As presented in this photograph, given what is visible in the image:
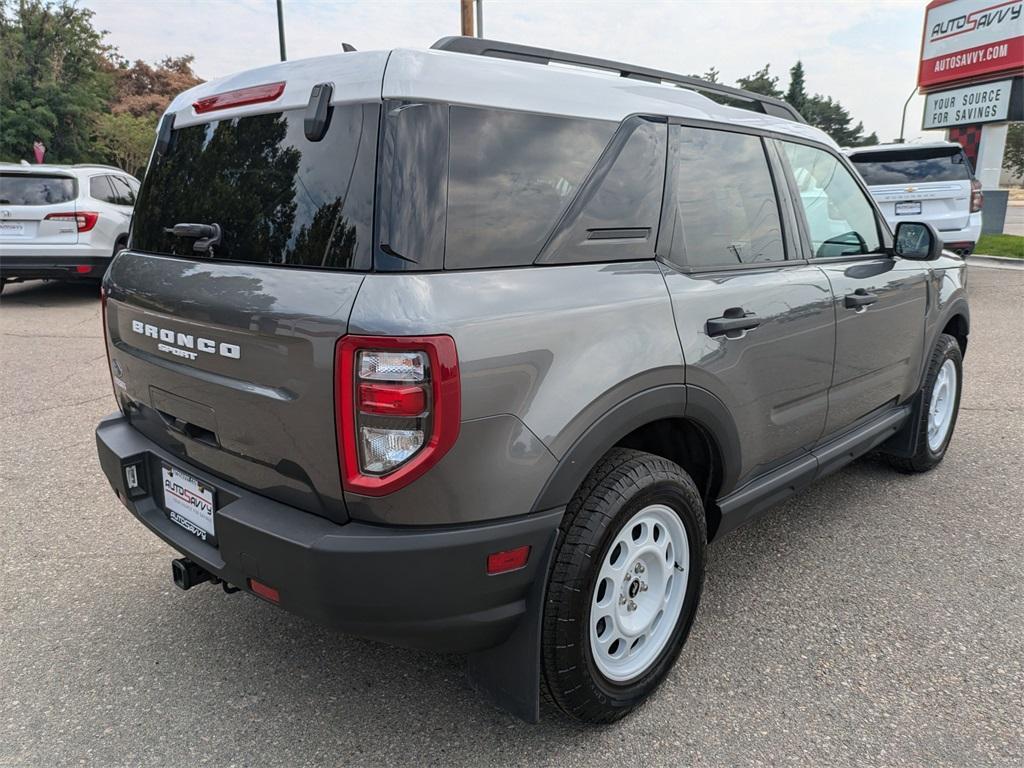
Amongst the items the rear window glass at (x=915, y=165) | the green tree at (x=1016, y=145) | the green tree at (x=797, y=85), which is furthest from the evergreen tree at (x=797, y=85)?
the rear window glass at (x=915, y=165)

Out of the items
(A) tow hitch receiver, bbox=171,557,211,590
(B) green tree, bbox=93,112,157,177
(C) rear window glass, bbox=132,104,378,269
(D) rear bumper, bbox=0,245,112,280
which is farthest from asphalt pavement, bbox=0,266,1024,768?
(B) green tree, bbox=93,112,157,177

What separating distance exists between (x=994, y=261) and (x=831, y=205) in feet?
42.7

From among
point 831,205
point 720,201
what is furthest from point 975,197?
point 720,201

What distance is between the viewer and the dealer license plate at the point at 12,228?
9.09 m

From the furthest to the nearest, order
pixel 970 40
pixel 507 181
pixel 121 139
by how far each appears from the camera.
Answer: pixel 121 139, pixel 970 40, pixel 507 181

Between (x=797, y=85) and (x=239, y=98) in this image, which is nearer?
(x=239, y=98)

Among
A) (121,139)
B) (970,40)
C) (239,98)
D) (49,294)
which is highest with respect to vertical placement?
(970,40)

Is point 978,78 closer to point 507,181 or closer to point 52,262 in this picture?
point 52,262

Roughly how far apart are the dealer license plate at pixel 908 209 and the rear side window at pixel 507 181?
367 inches

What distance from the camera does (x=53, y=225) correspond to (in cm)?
923

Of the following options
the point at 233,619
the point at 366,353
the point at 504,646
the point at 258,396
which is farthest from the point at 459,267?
the point at 233,619

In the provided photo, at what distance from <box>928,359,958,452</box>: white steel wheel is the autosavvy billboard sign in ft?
52.2

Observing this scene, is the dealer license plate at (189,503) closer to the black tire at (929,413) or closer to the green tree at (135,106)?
the black tire at (929,413)

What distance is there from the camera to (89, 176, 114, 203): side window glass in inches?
380
